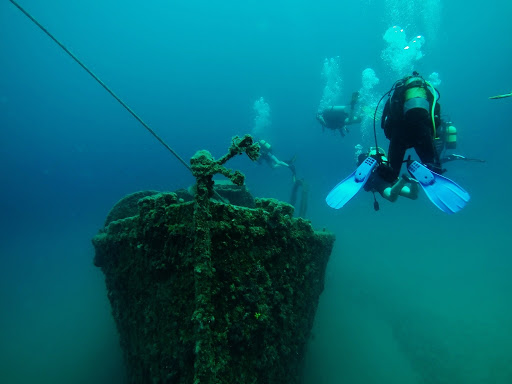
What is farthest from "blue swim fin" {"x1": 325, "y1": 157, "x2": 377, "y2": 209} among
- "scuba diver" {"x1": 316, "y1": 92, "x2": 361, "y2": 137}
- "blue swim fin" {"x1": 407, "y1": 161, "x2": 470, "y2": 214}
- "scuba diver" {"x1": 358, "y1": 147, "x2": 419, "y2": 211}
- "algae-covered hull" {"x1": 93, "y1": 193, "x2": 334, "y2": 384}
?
"scuba diver" {"x1": 316, "y1": 92, "x2": 361, "y2": 137}

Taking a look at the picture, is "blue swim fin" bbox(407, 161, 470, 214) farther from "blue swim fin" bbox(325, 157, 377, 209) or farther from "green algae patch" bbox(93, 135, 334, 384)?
"green algae patch" bbox(93, 135, 334, 384)

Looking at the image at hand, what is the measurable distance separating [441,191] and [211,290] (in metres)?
2.95

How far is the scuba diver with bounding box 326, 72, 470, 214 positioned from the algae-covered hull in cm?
151

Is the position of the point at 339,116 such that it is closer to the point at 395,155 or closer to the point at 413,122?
the point at 395,155

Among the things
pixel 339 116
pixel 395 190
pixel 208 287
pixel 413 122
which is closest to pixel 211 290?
pixel 208 287

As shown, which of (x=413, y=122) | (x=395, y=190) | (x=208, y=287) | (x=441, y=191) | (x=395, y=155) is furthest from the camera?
(x=395, y=190)

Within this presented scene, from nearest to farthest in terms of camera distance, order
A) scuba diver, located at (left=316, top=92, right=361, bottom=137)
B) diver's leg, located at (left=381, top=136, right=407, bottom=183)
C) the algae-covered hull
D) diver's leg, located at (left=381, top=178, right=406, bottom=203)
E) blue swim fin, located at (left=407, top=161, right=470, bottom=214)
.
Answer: the algae-covered hull, blue swim fin, located at (left=407, top=161, right=470, bottom=214), diver's leg, located at (left=381, top=136, right=407, bottom=183), diver's leg, located at (left=381, top=178, right=406, bottom=203), scuba diver, located at (left=316, top=92, right=361, bottom=137)

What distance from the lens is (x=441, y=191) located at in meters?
3.24

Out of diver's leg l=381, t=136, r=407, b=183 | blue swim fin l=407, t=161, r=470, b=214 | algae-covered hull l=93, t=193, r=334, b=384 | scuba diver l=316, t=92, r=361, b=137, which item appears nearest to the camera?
algae-covered hull l=93, t=193, r=334, b=384

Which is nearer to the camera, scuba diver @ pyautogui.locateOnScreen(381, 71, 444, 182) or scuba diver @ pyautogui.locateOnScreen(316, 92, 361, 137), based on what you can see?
scuba diver @ pyautogui.locateOnScreen(381, 71, 444, 182)

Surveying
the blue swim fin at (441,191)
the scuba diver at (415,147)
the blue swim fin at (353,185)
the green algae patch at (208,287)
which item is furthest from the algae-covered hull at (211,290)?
the blue swim fin at (441,191)

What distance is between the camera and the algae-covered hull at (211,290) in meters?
1.95

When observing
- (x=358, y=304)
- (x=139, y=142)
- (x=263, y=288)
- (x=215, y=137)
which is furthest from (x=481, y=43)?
(x=139, y=142)

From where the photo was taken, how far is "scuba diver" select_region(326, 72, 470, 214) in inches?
128
